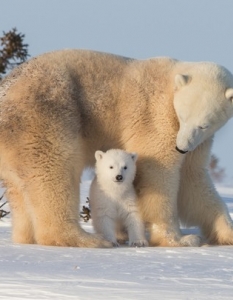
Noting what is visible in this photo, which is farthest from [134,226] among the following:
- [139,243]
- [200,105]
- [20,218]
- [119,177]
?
[200,105]

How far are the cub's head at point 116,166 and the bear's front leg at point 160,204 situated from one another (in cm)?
17

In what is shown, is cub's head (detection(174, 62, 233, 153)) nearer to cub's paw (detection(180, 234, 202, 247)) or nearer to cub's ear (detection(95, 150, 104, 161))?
cub's ear (detection(95, 150, 104, 161))

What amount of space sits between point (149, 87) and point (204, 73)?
1.77 ft

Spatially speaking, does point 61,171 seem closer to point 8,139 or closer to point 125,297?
point 8,139


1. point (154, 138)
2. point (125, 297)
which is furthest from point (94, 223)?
point (125, 297)

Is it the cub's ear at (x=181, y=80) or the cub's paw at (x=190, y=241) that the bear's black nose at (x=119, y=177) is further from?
the cub's ear at (x=181, y=80)

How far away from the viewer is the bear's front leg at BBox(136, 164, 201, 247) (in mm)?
8469

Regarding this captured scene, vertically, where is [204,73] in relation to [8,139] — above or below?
above

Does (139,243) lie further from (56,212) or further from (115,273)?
(115,273)

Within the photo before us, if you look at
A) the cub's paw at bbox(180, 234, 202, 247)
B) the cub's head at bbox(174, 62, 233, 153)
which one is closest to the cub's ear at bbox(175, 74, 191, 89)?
the cub's head at bbox(174, 62, 233, 153)

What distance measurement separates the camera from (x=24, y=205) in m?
8.59

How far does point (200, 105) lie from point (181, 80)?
292 mm

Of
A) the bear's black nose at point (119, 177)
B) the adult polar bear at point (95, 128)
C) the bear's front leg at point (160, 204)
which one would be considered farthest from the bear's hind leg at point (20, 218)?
the bear's front leg at point (160, 204)

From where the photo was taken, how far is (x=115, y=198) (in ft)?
27.4
